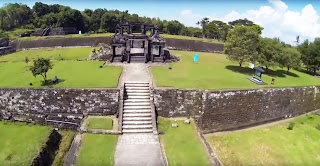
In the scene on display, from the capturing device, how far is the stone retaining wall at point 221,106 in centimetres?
1502

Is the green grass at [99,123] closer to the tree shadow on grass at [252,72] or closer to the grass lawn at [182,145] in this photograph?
the grass lawn at [182,145]

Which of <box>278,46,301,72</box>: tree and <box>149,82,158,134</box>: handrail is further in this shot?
<box>278,46,301,72</box>: tree

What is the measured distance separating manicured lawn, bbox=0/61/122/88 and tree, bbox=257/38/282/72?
36.2 ft

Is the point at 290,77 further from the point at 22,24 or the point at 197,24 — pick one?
the point at 22,24

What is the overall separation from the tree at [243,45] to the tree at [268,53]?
17.7 inches

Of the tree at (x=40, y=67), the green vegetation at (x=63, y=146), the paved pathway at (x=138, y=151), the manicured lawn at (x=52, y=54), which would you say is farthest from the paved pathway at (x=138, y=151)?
the manicured lawn at (x=52, y=54)

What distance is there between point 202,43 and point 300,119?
17.1 meters

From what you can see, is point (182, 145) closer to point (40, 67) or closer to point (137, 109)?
point (137, 109)

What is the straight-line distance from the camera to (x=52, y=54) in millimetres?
28031

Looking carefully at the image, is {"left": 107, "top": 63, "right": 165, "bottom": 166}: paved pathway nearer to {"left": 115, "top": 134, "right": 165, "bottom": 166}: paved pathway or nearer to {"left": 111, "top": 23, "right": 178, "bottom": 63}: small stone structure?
{"left": 115, "top": 134, "right": 165, "bottom": 166}: paved pathway

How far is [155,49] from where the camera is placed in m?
22.2

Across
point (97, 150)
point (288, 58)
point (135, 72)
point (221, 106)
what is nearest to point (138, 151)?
point (97, 150)

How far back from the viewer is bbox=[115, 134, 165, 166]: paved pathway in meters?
10.8

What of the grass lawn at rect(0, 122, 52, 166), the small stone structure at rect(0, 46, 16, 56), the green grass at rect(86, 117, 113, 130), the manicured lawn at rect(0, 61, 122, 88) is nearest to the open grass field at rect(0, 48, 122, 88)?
the manicured lawn at rect(0, 61, 122, 88)
